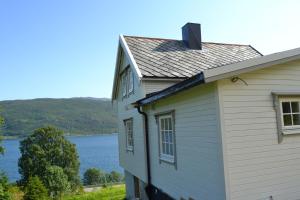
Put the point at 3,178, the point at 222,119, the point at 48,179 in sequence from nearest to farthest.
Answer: the point at 222,119
the point at 3,178
the point at 48,179

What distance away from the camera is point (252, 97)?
6645mm

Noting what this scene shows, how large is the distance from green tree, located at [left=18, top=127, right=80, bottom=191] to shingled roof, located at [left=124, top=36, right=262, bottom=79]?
28401mm

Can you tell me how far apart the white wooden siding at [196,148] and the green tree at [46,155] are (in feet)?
103

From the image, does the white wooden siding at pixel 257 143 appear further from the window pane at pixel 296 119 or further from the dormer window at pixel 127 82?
the dormer window at pixel 127 82

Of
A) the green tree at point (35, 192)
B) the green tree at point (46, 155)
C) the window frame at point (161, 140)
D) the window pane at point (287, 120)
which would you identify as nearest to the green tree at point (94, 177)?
the green tree at point (46, 155)

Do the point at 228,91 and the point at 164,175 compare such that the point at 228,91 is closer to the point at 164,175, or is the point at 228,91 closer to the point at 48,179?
the point at 164,175

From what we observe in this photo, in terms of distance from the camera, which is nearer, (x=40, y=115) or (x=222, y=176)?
(x=222, y=176)

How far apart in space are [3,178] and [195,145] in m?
10.2

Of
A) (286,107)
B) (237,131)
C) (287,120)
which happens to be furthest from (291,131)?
(237,131)

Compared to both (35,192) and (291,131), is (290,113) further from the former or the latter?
(35,192)

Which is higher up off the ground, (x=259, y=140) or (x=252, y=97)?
(x=252, y=97)

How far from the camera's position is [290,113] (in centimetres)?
705

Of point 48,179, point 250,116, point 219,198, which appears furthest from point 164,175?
point 48,179

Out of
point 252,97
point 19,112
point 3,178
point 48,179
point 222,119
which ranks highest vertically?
Result: point 19,112
